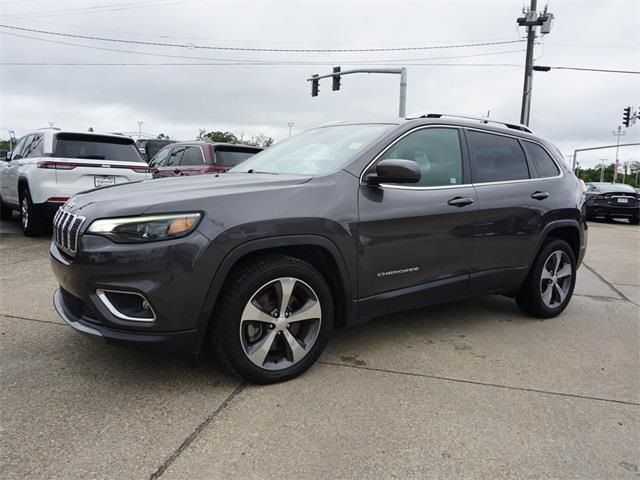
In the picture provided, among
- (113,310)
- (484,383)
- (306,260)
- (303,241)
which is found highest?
(303,241)

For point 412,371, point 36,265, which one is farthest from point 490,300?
point 36,265

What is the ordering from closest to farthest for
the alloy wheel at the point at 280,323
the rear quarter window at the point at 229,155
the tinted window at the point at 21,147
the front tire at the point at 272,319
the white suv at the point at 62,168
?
the front tire at the point at 272,319 → the alloy wheel at the point at 280,323 → the white suv at the point at 62,168 → the tinted window at the point at 21,147 → the rear quarter window at the point at 229,155

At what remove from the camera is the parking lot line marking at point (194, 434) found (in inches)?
87.7

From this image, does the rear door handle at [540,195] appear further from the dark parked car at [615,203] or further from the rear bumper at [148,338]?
the dark parked car at [615,203]

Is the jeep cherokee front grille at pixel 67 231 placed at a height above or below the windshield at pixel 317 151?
below

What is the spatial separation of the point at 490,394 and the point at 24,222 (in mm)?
7786

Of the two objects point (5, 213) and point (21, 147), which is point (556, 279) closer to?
point (21, 147)

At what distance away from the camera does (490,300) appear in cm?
534

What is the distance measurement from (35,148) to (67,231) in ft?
20.2

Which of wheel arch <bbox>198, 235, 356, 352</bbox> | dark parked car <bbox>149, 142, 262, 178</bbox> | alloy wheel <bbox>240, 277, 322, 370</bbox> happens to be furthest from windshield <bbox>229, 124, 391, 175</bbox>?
dark parked car <bbox>149, 142, 262, 178</bbox>

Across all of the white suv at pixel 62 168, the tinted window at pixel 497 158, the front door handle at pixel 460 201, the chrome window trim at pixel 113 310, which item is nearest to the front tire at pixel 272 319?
the chrome window trim at pixel 113 310

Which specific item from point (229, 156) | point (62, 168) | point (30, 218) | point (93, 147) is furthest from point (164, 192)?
point (229, 156)

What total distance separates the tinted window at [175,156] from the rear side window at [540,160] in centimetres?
817

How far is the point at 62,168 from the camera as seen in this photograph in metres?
7.53
